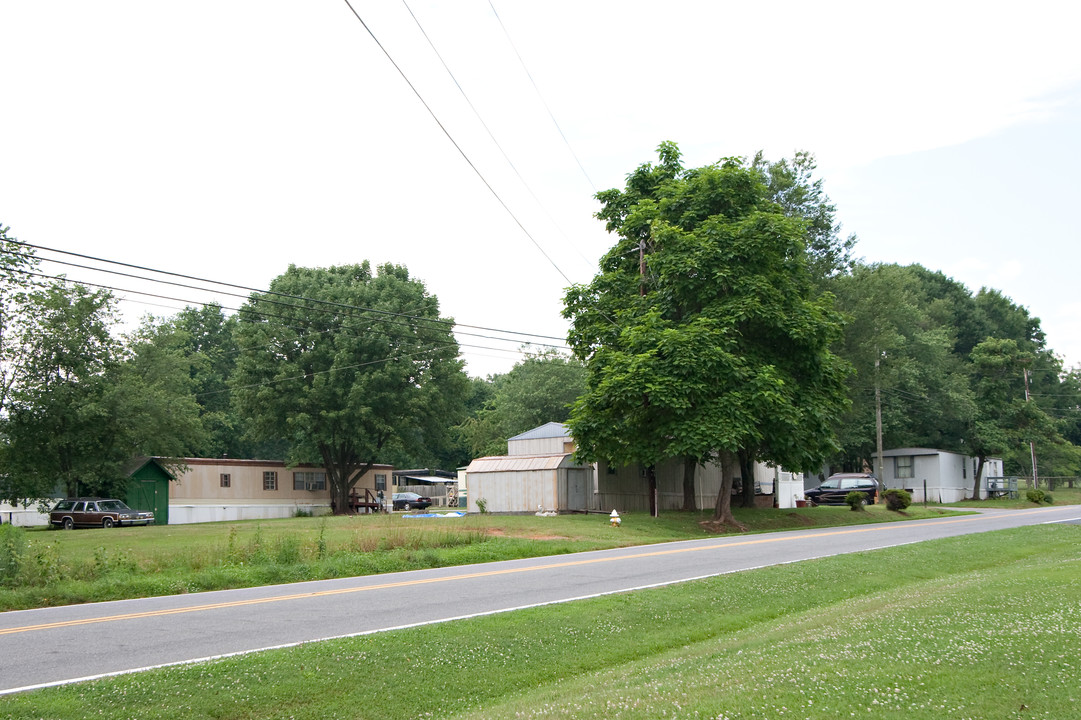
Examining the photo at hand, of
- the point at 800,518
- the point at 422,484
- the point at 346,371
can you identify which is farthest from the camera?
the point at 422,484

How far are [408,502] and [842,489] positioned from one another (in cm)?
3045

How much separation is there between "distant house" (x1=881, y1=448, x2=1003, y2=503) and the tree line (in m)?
1.96

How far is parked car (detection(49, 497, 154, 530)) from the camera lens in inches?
1651

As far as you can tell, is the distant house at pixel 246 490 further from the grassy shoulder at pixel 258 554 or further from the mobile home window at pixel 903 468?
the mobile home window at pixel 903 468

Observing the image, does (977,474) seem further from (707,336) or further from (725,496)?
(707,336)

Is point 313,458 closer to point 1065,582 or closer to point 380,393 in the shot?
point 380,393

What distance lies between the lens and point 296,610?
12.8m

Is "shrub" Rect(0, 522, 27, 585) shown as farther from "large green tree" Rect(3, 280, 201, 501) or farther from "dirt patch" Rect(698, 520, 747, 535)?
"large green tree" Rect(3, 280, 201, 501)

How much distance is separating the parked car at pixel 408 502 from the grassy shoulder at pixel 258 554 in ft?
107

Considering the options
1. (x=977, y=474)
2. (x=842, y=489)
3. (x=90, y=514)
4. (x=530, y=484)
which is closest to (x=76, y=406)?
(x=90, y=514)

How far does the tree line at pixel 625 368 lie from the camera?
3231 cm

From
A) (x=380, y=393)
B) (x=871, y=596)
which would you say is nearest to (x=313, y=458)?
(x=380, y=393)

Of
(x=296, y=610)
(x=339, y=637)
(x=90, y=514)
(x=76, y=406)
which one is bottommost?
(x=90, y=514)

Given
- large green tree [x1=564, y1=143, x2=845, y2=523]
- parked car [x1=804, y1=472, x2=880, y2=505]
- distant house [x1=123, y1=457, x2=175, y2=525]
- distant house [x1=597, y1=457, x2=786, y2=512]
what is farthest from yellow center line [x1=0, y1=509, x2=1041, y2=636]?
distant house [x1=123, y1=457, x2=175, y2=525]
